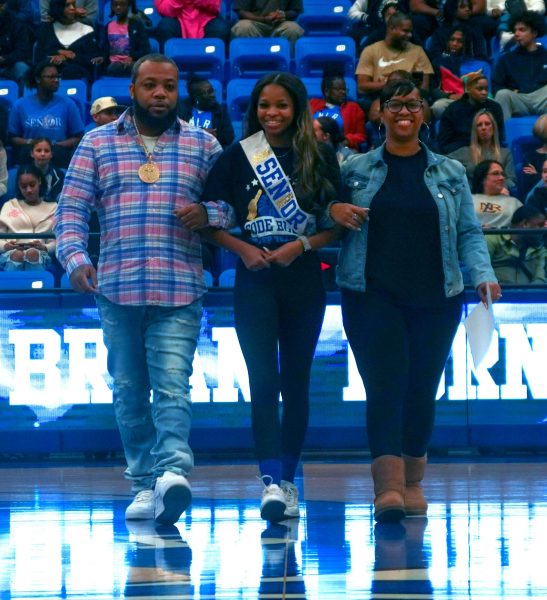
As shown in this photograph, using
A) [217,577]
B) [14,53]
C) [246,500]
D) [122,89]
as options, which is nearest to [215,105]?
[122,89]

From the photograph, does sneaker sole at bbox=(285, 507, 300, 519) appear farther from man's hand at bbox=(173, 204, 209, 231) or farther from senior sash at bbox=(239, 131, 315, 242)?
man's hand at bbox=(173, 204, 209, 231)

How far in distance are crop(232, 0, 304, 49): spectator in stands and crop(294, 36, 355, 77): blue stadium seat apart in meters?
0.39

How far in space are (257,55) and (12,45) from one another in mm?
2616

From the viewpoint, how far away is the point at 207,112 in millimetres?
13625

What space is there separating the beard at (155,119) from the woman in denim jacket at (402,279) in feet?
2.78

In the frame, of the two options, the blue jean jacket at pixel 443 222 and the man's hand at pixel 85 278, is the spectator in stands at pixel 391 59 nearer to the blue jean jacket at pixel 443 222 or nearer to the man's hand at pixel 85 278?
the blue jean jacket at pixel 443 222

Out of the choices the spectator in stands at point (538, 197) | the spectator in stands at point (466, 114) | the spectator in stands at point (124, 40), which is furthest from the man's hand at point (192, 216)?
the spectator in stands at point (124, 40)

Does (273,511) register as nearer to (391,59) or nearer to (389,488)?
(389,488)

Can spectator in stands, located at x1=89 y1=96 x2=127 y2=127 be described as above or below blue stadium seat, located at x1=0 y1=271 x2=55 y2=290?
above

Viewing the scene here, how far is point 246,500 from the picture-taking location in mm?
7816

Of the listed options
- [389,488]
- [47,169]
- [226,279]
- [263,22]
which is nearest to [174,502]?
[389,488]

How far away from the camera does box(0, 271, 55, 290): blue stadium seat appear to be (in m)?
10.5

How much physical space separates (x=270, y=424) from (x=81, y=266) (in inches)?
43.0

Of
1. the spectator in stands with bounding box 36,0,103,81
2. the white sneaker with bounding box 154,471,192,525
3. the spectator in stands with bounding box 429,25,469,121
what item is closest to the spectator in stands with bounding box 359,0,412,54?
the spectator in stands with bounding box 429,25,469,121
